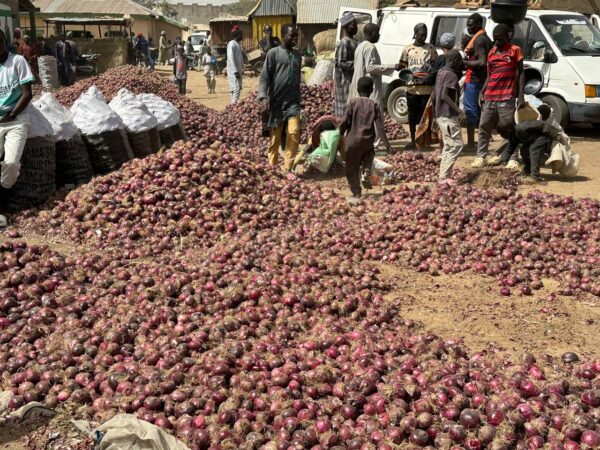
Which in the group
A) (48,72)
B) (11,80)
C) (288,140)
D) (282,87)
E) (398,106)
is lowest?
(288,140)

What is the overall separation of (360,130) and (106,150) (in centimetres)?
304

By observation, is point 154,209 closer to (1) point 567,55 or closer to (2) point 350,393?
(2) point 350,393

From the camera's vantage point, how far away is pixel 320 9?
3306cm

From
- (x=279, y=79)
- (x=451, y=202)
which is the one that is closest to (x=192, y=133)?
(x=279, y=79)

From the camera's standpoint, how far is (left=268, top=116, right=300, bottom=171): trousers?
28.7 ft

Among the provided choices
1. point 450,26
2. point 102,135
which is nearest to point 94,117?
point 102,135

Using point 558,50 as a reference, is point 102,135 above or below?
below

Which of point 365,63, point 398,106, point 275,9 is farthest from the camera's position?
point 275,9

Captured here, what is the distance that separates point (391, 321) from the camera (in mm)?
4621

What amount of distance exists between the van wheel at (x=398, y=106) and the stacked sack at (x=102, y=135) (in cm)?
725

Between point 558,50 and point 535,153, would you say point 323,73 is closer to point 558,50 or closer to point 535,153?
point 558,50

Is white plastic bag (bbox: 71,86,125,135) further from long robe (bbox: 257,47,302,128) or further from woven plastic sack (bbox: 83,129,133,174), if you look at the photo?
long robe (bbox: 257,47,302,128)

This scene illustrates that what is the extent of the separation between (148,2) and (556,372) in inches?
3916

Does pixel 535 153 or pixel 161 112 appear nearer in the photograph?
pixel 535 153
